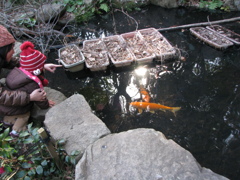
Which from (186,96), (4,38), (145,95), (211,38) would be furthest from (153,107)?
(211,38)

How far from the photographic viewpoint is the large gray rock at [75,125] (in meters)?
2.38

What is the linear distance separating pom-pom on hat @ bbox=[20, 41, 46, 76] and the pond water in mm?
1222

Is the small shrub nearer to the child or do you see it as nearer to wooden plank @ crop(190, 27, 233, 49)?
the child

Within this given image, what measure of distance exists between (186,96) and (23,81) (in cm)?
295

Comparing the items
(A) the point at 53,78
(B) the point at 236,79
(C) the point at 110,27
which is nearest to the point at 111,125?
(A) the point at 53,78

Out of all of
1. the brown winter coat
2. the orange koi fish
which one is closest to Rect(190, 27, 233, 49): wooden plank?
the orange koi fish

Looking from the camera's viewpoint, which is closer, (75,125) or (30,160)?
(30,160)

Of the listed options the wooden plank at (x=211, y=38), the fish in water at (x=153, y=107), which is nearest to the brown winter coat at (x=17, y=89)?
the fish in water at (x=153, y=107)

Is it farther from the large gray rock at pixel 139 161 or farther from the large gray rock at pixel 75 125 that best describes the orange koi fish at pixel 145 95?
the large gray rock at pixel 139 161

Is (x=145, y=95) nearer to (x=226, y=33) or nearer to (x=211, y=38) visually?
(x=211, y=38)

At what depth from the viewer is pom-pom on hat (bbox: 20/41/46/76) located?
2.74 meters

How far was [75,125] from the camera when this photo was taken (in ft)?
8.56

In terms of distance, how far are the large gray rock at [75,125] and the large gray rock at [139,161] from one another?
0.18m

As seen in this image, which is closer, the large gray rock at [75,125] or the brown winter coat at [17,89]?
the large gray rock at [75,125]
